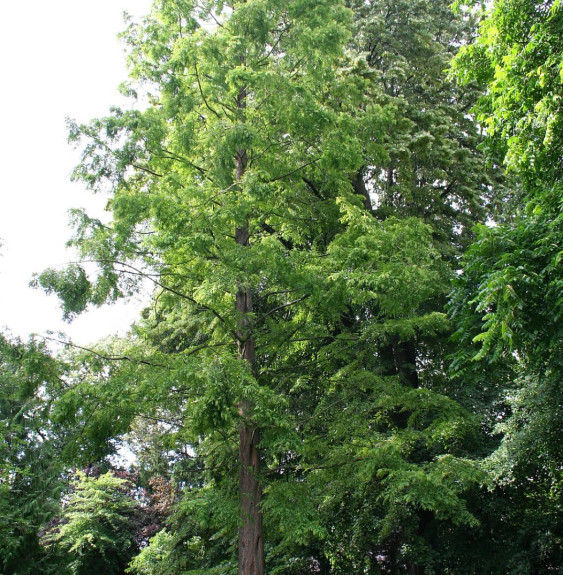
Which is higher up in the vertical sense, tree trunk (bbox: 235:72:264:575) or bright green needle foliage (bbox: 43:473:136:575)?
bright green needle foliage (bbox: 43:473:136:575)

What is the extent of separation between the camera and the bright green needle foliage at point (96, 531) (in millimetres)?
13453

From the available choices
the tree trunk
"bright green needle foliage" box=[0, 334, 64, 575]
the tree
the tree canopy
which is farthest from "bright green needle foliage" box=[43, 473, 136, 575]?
the tree

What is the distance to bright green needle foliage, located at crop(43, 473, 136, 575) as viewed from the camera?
13453mm

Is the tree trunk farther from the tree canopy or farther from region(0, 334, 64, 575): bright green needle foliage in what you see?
region(0, 334, 64, 575): bright green needle foliage

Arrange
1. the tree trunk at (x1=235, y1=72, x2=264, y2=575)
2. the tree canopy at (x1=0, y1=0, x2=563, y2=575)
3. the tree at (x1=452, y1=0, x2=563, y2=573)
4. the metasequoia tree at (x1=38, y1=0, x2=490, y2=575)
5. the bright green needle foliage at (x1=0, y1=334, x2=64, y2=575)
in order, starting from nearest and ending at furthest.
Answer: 1. the tree at (x1=452, y1=0, x2=563, y2=573)
2. the tree canopy at (x1=0, y1=0, x2=563, y2=575)
3. the metasequoia tree at (x1=38, y1=0, x2=490, y2=575)
4. the tree trunk at (x1=235, y1=72, x2=264, y2=575)
5. the bright green needle foliage at (x1=0, y1=334, x2=64, y2=575)

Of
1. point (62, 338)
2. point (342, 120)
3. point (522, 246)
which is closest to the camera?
point (522, 246)

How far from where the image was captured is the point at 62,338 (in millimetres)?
5562

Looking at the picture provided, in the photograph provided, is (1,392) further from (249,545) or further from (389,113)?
(389,113)

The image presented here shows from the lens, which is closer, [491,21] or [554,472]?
[491,21]

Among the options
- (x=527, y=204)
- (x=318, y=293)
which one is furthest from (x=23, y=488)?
(x=527, y=204)

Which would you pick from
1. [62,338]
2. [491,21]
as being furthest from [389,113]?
[62,338]

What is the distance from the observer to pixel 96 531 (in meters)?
13.8

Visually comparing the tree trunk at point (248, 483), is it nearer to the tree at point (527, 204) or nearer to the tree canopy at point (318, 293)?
the tree canopy at point (318, 293)

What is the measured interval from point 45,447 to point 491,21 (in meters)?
11.7
